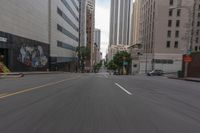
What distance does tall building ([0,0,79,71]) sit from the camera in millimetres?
44750

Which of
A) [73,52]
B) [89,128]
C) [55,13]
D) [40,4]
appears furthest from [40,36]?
[89,128]

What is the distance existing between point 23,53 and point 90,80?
86.2ft

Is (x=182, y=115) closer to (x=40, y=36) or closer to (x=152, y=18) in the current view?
(x=40, y=36)

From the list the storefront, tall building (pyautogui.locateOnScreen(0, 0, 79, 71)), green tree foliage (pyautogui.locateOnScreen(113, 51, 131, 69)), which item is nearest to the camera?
the storefront

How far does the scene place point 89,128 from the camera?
6.47 meters

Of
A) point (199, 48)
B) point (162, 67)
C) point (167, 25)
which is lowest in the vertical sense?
point (162, 67)

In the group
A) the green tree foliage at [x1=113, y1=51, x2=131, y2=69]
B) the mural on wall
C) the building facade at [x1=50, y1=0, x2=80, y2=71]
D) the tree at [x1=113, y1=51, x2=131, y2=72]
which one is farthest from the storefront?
the green tree foliage at [x1=113, y1=51, x2=131, y2=69]

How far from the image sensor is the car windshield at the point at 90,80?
729 centimetres

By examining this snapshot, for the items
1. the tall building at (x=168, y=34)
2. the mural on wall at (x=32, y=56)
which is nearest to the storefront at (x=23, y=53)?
the mural on wall at (x=32, y=56)

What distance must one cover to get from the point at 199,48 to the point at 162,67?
48.0ft

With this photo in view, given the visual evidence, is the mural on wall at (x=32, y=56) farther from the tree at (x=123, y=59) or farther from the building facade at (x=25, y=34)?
the tree at (x=123, y=59)

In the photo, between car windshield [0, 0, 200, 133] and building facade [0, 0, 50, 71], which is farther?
building facade [0, 0, 50, 71]

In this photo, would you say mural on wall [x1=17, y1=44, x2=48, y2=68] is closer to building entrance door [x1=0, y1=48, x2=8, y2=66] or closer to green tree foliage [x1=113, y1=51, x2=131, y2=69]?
building entrance door [x1=0, y1=48, x2=8, y2=66]

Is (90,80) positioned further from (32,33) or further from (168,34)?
(168,34)
